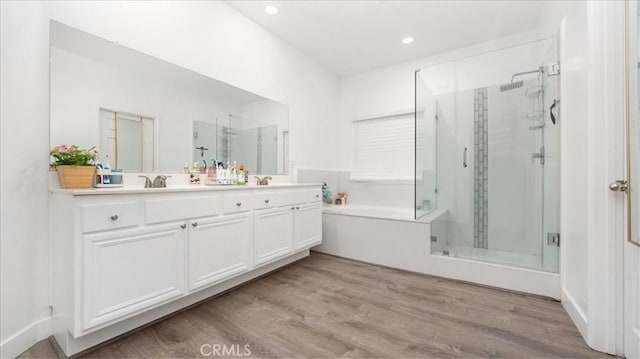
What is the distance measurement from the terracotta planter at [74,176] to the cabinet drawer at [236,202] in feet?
2.52

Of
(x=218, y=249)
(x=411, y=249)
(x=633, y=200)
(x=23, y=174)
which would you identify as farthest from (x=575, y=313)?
(x=23, y=174)

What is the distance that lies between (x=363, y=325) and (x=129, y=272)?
4.48ft

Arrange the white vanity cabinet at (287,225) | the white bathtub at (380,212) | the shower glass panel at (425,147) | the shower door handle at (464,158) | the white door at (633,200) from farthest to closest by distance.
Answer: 1. the shower door handle at (464,158)
2. the shower glass panel at (425,147)
3. the white bathtub at (380,212)
4. the white vanity cabinet at (287,225)
5. the white door at (633,200)

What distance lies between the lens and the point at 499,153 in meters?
2.74

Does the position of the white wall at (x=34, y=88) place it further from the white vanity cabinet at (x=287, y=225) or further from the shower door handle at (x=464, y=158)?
the shower door handle at (x=464, y=158)

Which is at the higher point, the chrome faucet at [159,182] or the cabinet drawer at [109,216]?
the chrome faucet at [159,182]

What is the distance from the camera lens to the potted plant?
1365mm

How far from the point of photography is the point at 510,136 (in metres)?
2.67

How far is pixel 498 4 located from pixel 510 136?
4.11 feet

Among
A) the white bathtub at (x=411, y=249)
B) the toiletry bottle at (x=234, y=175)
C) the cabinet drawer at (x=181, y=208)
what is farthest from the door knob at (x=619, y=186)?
the toiletry bottle at (x=234, y=175)

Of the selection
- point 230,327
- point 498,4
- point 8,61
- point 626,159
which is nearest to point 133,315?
point 230,327

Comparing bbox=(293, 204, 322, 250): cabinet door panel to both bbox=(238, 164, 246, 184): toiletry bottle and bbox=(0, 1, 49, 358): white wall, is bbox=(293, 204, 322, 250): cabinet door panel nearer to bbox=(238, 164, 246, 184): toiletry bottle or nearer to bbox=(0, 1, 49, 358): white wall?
bbox=(238, 164, 246, 184): toiletry bottle

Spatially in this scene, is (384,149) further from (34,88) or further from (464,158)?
(34,88)

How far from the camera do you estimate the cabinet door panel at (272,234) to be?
214 cm
